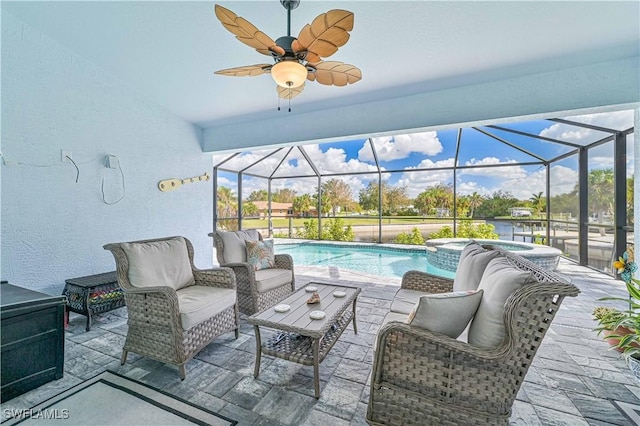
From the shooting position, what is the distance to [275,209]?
9430 mm

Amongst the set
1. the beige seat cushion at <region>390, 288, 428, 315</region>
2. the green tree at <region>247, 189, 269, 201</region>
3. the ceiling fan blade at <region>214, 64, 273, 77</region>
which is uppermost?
the ceiling fan blade at <region>214, 64, 273, 77</region>

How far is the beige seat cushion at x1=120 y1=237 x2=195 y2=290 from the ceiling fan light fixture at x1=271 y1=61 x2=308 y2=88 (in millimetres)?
1923

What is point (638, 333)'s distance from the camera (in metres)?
1.92

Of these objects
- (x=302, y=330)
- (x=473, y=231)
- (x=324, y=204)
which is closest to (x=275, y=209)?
(x=324, y=204)

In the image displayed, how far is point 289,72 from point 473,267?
6.74 feet

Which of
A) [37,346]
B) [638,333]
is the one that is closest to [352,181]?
[638,333]

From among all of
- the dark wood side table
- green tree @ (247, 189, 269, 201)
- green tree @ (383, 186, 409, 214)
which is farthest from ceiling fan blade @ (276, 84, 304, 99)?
green tree @ (383, 186, 409, 214)

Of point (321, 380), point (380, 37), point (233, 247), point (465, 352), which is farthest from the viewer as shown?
point (233, 247)

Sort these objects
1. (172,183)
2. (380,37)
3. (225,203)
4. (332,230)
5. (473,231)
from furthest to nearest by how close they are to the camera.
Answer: (332,230) < (225,203) < (473,231) < (172,183) < (380,37)

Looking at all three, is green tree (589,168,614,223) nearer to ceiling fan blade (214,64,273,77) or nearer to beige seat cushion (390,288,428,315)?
beige seat cushion (390,288,428,315)

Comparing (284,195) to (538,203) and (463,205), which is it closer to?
(463,205)

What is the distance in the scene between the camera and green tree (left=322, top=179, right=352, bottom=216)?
29.9 ft

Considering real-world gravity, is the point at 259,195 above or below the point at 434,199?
above

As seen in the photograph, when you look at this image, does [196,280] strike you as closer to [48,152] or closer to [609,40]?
[48,152]
